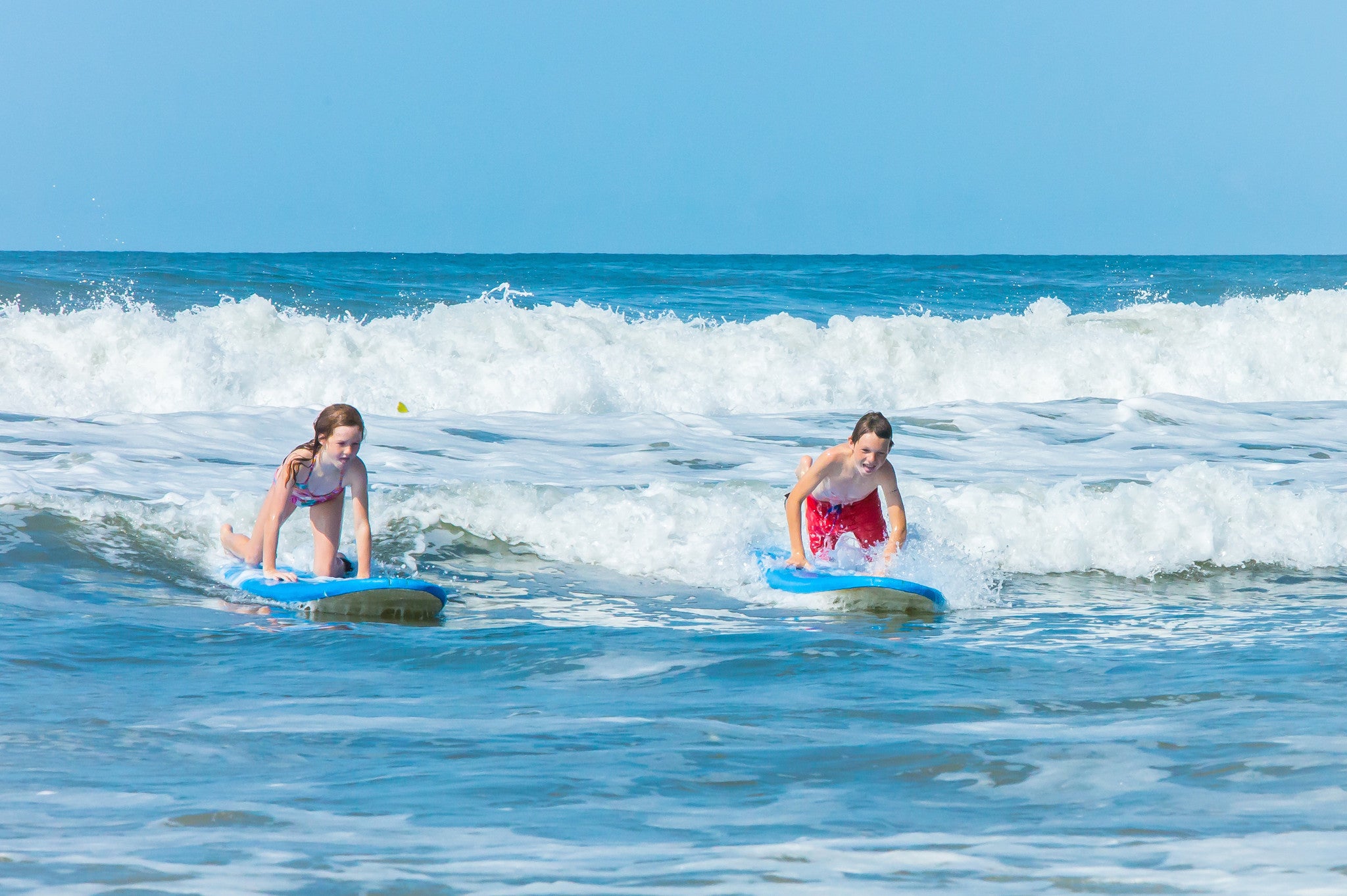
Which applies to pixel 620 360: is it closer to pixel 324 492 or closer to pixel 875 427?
pixel 875 427

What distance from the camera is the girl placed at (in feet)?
24.4

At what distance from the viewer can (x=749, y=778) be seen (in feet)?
14.6

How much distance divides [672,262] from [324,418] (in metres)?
28.3

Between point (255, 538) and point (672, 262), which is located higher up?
point (672, 262)

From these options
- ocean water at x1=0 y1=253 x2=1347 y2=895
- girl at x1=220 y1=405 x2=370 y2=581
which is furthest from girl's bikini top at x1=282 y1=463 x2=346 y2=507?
ocean water at x1=0 y1=253 x2=1347 y2=895

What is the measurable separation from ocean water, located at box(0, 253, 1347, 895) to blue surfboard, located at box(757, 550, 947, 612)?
10 cm

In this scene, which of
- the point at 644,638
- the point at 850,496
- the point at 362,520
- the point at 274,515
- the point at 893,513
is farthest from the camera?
the point at 850,496

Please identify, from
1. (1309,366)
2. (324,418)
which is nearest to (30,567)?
(324,418)

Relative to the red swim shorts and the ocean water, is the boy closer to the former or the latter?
the red swim shorts

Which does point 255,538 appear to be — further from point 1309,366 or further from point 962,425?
point 1309,366

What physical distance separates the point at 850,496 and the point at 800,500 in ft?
1.52

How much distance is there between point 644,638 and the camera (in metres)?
6.87

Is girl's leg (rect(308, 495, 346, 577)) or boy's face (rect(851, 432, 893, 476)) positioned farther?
boy's face (rect(851, 432, 893, 476))

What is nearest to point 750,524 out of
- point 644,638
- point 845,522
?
point 845,522
